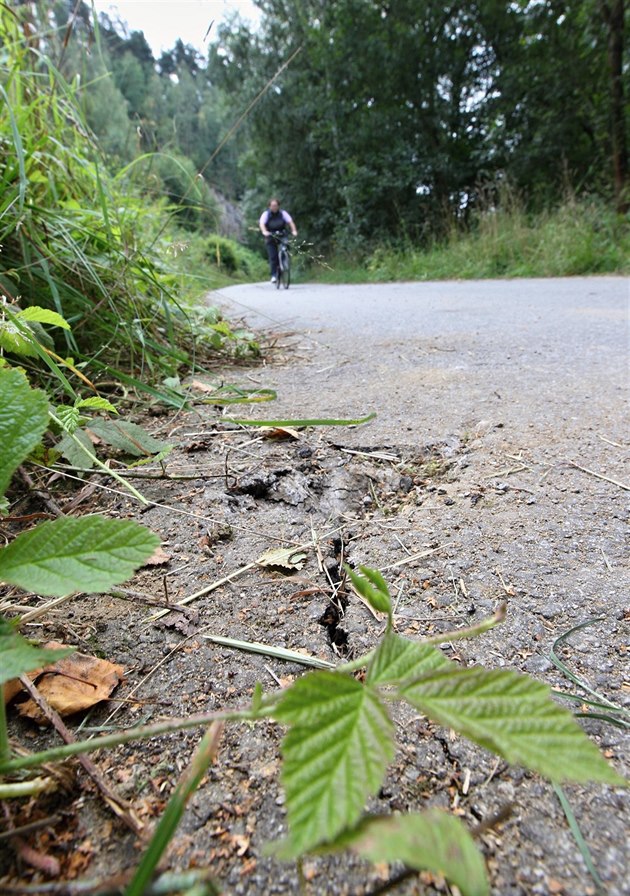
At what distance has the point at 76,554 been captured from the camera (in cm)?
43

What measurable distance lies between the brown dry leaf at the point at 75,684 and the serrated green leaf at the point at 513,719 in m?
0.34

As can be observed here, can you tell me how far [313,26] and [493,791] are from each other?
1721 cm

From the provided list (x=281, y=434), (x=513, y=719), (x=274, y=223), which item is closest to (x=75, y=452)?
(x=281, y=434)

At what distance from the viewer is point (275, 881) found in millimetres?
356

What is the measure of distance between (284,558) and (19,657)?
1.44 feet

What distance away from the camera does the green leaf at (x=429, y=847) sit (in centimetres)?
25

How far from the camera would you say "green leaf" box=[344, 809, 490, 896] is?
9.7 inches

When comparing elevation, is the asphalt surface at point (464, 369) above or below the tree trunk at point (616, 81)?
below

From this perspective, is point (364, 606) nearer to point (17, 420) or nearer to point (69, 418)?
point (17, 420)

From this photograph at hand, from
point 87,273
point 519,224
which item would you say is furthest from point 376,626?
point 519,224

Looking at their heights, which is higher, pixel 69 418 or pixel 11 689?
pixel 69 418

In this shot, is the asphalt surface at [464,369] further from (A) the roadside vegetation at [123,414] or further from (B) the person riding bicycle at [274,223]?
(B) the person riding bicycle at [274,223]

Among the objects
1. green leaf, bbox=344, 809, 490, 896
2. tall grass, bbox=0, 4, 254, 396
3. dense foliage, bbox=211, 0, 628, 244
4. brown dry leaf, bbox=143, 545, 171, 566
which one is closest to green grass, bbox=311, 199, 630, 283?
dense foliage, bbox=211, 0, 628, 244

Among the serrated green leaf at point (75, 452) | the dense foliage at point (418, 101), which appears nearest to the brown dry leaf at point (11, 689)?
the serrated green leaf at point (75, 452)
